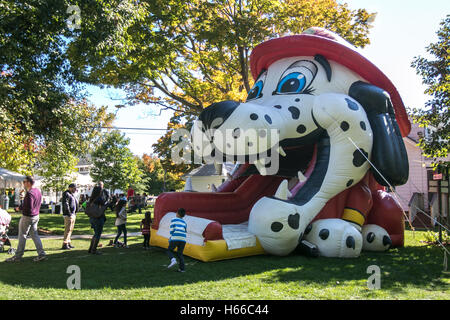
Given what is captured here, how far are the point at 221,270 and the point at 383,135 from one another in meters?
4.12

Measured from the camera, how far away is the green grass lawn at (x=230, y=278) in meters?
4.57

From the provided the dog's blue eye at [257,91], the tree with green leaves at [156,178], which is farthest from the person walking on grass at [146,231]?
the tree with green leaves at [156,178]

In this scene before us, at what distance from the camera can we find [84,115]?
11.4 m

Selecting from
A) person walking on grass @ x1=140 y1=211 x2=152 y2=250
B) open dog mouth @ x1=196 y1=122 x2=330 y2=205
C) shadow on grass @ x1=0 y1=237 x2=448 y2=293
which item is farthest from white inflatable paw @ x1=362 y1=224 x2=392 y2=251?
person walking on grass @ x1=140 y1=211 x2=152 y2=250

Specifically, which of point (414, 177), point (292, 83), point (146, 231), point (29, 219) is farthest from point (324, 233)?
point (414, 177)

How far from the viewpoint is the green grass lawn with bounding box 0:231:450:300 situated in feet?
15.0

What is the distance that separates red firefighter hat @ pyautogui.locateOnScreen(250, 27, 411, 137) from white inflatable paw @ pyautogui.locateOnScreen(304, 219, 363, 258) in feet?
10.8

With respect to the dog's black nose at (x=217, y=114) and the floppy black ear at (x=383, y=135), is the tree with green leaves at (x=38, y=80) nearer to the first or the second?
the dog's black nose at (x=217, y=114)

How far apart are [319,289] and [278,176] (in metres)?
4.54

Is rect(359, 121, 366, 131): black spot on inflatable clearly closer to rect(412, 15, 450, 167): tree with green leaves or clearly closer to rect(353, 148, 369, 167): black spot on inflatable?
rect(353, 148, 369, 167): black spot on inflatable

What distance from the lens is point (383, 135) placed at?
7262mm

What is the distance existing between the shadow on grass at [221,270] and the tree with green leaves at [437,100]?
358cm

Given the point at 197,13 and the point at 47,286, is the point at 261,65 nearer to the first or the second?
the point at 197,13
